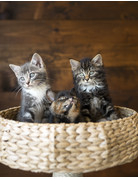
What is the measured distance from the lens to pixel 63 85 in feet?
5.96

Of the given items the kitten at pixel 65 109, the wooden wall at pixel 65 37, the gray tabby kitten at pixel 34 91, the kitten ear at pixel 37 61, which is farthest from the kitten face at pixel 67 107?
the wooden wall at pixel 65 37

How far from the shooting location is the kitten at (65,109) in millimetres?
909

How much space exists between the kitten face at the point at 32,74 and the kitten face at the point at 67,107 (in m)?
0.23

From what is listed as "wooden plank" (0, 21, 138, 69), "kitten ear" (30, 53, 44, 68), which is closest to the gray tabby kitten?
"kitten ear" (30, 53, 44, 68)

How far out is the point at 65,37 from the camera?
5.86 feet

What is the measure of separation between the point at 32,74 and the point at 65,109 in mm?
317

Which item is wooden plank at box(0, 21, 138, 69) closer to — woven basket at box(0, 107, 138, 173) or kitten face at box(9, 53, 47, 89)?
kitten face at box(9, 53, 47, 89)

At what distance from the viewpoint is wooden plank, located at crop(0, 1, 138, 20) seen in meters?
1.75

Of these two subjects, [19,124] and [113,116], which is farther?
[113,116]

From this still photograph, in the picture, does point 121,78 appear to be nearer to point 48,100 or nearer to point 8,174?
point 48,100

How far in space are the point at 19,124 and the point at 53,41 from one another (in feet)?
3.47

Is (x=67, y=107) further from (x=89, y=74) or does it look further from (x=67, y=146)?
(x=89, y=74)

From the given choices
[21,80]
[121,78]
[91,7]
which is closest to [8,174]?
[21,80]

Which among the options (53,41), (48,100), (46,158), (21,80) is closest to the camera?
(46,158)
